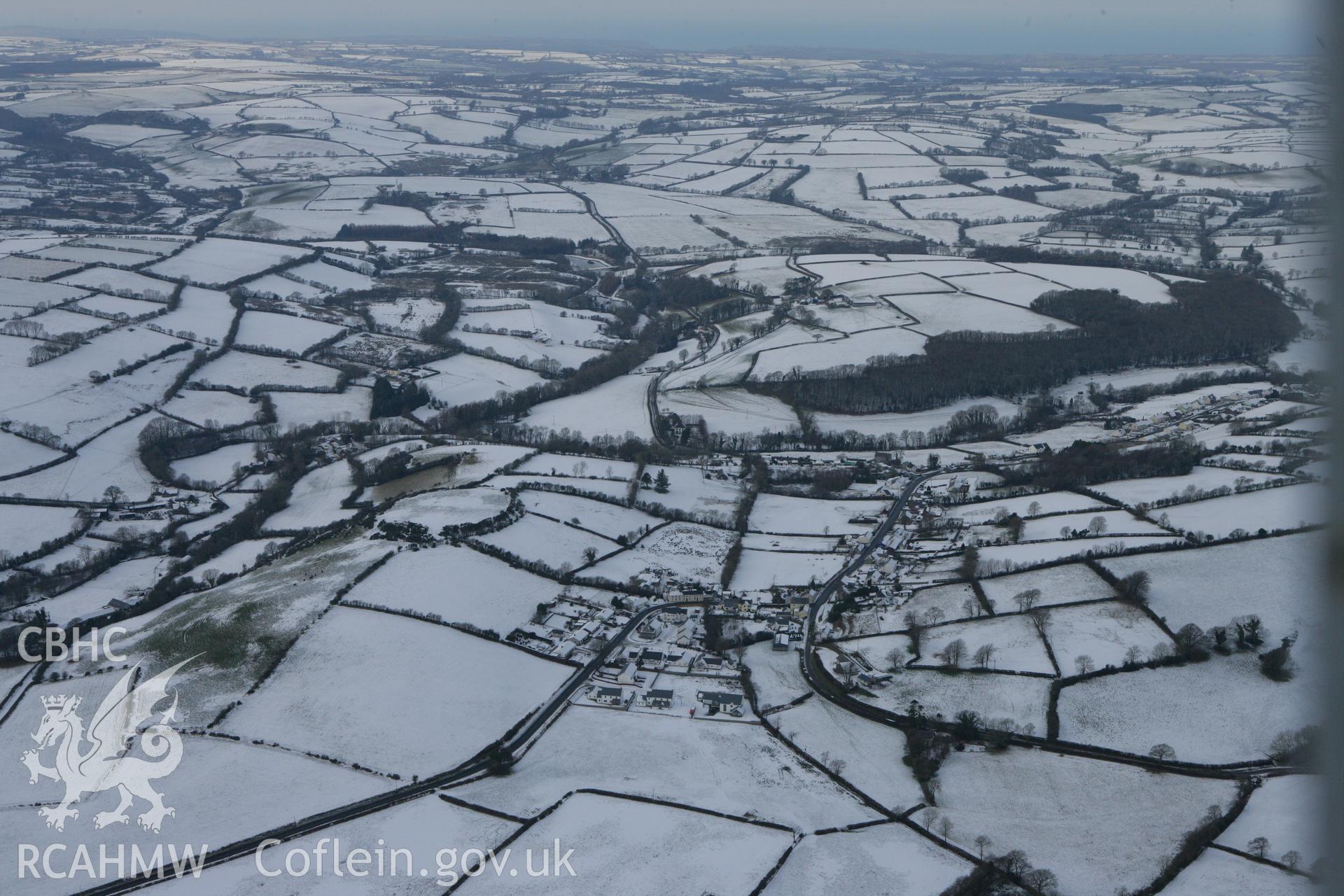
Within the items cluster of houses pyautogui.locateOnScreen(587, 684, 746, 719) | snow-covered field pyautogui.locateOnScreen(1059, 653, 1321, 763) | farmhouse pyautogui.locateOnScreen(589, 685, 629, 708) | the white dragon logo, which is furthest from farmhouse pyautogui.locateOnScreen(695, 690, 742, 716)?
the white dragon logo

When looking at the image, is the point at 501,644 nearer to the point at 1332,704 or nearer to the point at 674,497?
the point at 674,497

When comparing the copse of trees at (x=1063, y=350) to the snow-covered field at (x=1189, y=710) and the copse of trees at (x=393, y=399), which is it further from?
the snow-covered field at (x=1189, y=710)

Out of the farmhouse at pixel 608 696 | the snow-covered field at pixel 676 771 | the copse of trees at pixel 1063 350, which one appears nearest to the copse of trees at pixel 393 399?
the copse of trees at pixel 1063 350

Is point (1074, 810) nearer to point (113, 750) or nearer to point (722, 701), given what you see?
point (722, 701)

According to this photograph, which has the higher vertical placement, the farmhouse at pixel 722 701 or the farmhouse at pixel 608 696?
the farmhouse at pixel 722 701

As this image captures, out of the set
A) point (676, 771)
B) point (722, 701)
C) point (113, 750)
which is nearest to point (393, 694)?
point (113, 750)

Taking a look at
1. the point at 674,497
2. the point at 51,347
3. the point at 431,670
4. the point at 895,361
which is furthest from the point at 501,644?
the point at 51,347
